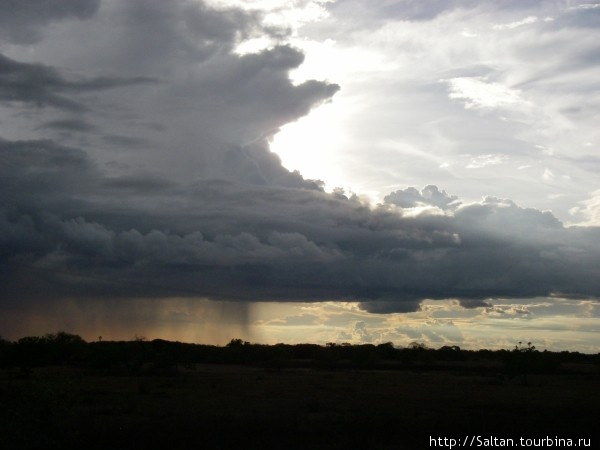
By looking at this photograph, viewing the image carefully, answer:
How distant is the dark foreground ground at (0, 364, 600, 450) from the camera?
112ft

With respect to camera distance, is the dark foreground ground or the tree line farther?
the tree line

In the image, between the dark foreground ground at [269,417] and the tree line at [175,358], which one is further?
the tree line at [175,358]

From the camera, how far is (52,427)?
35.5 metres

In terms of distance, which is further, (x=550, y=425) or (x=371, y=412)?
(x=371, y=412)

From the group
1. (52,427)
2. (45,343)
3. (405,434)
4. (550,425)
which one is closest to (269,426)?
(405,434)

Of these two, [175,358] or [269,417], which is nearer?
[269,417]

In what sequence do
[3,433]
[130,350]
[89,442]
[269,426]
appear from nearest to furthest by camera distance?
[3,433]
[89,442]
[269,426]
[130,350]

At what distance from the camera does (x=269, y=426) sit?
38375 millimetres

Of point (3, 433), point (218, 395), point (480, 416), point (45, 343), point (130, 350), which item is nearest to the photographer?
point (3, 433)

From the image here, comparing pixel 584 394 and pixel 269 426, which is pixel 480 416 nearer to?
pixel 269 426

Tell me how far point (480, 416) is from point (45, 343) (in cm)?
7055

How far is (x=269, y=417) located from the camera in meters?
42.5

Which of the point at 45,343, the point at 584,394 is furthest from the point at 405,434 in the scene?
the point at 45,343

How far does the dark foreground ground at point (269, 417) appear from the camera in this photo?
3412 cm
